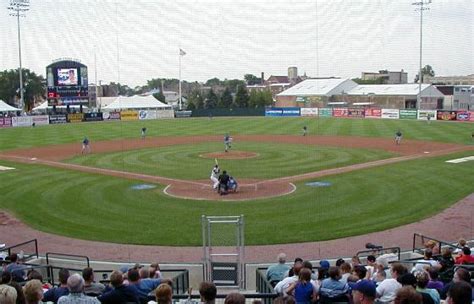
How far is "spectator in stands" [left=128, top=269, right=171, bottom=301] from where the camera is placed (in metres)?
8.39

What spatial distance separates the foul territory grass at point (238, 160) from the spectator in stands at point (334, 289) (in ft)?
66.1

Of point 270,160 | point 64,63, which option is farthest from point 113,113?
point 270,160

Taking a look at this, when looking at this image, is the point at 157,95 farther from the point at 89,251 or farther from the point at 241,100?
the point at 89,251

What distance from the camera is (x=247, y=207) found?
72.0 ft

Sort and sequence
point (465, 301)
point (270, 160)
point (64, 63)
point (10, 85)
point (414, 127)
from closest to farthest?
point (465, 301) < point (270, 160) < point (414, 127) < point (64, 63) < point (10, 85)

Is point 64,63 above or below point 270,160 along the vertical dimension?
above

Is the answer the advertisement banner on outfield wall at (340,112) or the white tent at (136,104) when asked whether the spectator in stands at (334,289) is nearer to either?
the advertisement banner on outfield wall at (340,112)

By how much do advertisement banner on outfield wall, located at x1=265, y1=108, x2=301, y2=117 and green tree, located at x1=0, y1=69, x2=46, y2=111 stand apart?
57488 millimetres

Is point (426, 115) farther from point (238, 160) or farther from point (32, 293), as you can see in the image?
point (32, 293)

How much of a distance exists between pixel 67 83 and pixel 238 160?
168 feet

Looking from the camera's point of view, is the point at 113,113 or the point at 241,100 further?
the point at 241,100

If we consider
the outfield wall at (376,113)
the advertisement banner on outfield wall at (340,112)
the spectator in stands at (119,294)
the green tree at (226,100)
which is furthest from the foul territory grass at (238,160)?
the green tree at (226,100)

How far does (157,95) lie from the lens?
12450 cm

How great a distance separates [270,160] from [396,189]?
436 inches
